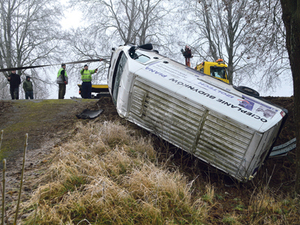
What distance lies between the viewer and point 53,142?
5215 mm

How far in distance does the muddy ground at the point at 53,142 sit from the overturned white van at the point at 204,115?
1.13 ft

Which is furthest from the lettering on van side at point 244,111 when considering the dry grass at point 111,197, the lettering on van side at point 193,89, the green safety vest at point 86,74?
the green safety vest at point 86,74

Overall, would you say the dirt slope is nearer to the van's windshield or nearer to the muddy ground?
the muddy ground

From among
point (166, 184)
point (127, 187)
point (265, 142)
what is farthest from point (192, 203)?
point (265, 142)

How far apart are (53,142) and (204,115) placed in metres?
3.59

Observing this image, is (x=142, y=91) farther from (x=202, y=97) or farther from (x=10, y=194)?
(x=10, y=194)

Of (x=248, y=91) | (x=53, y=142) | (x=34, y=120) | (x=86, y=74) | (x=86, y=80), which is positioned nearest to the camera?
(x=248, y=91)

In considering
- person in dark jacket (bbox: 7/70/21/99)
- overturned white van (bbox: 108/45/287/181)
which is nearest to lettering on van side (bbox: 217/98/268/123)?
overturned white van (bbox: 108/45/287/181)

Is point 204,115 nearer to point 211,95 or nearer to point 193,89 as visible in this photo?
point 211,95

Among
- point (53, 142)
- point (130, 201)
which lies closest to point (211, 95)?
point (130, 201)

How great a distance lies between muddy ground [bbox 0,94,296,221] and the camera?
383 cm

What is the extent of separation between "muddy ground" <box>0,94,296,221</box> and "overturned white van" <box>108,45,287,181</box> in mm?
344

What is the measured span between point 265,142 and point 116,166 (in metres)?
2.37

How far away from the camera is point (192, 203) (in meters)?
2.94
